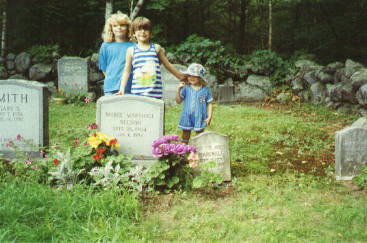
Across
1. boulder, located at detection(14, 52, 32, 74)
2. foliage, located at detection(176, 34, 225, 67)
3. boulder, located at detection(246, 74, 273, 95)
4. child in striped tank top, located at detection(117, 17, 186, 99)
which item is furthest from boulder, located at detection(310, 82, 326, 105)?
boulder, located at detection(14, 52, 32, 74)

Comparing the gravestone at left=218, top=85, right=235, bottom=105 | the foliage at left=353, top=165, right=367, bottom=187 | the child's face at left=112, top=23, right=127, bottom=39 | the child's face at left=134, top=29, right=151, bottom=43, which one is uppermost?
the child's face at left=112, top=23, right=127, bottom=39

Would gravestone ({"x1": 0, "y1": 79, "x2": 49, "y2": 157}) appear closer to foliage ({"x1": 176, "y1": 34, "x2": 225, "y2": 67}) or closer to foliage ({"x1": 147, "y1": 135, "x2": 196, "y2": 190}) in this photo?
foliage ({"x1": 147, "y1": 135, "x2": 196, "y2": 190})

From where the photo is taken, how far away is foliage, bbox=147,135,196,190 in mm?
4086

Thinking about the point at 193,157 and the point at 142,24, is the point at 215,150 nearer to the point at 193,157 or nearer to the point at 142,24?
the point at 193,157

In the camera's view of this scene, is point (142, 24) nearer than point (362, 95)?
Yes

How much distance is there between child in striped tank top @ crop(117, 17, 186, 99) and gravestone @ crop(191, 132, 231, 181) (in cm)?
88

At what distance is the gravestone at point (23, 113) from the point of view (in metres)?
4.98

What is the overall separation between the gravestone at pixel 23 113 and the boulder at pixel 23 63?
7.71 m

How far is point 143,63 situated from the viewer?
177 inches

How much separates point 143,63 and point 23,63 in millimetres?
9088

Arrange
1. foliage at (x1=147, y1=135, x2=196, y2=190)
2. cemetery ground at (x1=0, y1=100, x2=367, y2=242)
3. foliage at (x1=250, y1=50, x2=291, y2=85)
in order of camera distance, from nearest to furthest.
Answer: cemetery ground at (x1=0, y1=100, x2=367, y2=242) → foliage at (x1=147, y1=135, x2=196, y2=190) → foliage at (x1=250, y1=50, x2=291, y2=85)

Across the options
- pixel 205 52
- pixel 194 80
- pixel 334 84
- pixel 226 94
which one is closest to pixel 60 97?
pixel 205 52

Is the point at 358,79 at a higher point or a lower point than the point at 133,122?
higher

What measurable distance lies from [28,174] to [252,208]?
268 centimetres
